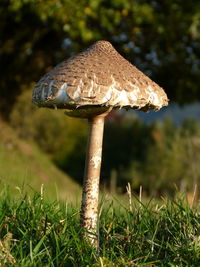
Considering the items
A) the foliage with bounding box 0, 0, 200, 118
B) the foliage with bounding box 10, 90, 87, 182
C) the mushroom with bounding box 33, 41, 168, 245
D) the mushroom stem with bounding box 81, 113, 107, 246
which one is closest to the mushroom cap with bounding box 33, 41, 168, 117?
the mushroom with bounding box 33, 41, 168, 245

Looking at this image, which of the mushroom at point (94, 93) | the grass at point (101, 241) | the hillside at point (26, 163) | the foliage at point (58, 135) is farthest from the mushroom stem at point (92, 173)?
the foliage at point (58, 135)

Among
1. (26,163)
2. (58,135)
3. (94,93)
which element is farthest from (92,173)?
(58,135)

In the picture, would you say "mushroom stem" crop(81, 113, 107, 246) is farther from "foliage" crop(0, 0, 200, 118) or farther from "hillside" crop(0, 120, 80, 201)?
"hillside" crop(0, 120, 80, 201)

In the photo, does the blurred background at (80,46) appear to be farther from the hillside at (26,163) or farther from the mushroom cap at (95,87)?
the mushroom cap at (95,87)

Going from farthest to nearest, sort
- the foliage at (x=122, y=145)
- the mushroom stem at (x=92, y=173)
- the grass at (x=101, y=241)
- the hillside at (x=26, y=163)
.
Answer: the foliage at (x=122, y=145)
the hillside at (x=26, y=163)
the mushroom stem at (x=92, y=173)
the grass at (x=101, y=241)

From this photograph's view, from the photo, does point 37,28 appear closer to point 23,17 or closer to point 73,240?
point 23,17

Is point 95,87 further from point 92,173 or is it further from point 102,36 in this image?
point 102,36
